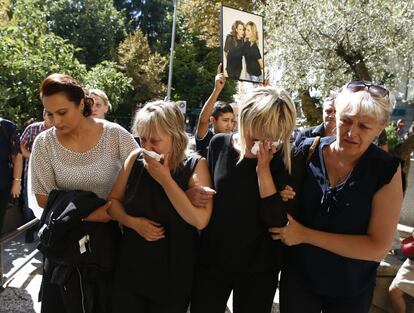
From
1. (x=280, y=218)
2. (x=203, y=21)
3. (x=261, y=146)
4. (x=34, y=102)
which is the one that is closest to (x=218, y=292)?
(x=280, y=218)

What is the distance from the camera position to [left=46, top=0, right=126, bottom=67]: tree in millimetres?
28328

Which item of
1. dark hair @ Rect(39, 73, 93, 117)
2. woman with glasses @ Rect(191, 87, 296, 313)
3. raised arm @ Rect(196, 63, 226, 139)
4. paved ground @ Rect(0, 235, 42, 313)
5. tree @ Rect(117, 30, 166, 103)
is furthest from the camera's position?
tree @ Rect(117, 30, 166, 103)

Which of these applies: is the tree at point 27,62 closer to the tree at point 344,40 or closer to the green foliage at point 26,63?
the green foliage at point 26,63

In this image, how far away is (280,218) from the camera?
1.83 metres

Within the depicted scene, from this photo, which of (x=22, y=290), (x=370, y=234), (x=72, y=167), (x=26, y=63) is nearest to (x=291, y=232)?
(x=370, y=234)

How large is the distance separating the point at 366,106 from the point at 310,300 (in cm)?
96

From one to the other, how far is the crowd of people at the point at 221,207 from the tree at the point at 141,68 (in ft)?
74.8

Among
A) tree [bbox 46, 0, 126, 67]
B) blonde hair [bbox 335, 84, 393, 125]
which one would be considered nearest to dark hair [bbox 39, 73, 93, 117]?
blonde hair [bbox 335, 84, 393, 125]

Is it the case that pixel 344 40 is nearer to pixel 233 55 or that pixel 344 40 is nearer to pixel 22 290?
pixel 233 55

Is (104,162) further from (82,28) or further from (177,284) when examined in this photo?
(82,28)

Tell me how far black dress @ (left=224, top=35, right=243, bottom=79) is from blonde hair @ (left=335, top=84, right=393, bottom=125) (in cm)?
224

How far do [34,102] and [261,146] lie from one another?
4.97 metres

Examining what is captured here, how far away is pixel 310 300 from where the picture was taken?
1.96 m

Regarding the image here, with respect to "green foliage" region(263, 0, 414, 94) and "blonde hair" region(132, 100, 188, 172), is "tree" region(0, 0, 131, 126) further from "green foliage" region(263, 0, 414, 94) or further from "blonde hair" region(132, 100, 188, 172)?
"blonde hair" region(132, 100, 188, 172)
